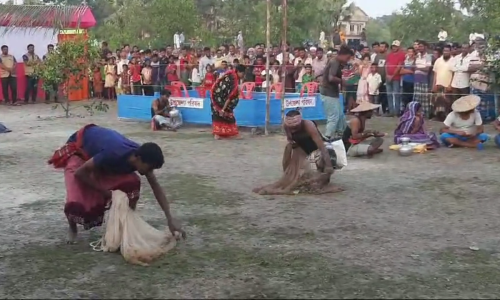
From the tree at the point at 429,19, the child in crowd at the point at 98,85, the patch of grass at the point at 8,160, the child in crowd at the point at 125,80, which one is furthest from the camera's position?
the tree at the point at 429,19

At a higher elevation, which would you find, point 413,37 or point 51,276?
point 413,37

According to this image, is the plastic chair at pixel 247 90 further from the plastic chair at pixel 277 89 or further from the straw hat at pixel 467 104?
the straw hat at pixel 467 104

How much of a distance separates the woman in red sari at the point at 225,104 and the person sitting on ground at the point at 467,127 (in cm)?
340

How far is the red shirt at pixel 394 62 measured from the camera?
46.1 ft

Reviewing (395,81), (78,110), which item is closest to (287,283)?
(395,81)

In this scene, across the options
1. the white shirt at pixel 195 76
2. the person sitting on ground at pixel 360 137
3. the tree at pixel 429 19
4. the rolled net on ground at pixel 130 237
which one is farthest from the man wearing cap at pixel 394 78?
the tree at pixel 429 19

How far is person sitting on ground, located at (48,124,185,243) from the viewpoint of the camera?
16.1 ft

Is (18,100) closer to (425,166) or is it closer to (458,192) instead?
(425,166)

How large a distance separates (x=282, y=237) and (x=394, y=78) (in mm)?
9068

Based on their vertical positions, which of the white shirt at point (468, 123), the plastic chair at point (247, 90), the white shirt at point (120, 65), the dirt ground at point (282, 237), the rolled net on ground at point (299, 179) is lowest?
the dirt ground at point (282, 237)

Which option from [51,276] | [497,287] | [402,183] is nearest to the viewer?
[497,287]

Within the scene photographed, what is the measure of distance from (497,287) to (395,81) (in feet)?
32.8

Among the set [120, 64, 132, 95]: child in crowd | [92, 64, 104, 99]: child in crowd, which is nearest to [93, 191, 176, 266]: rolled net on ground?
[120, 64, 132, 95]: child in crowd

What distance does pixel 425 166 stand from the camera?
344 inches
